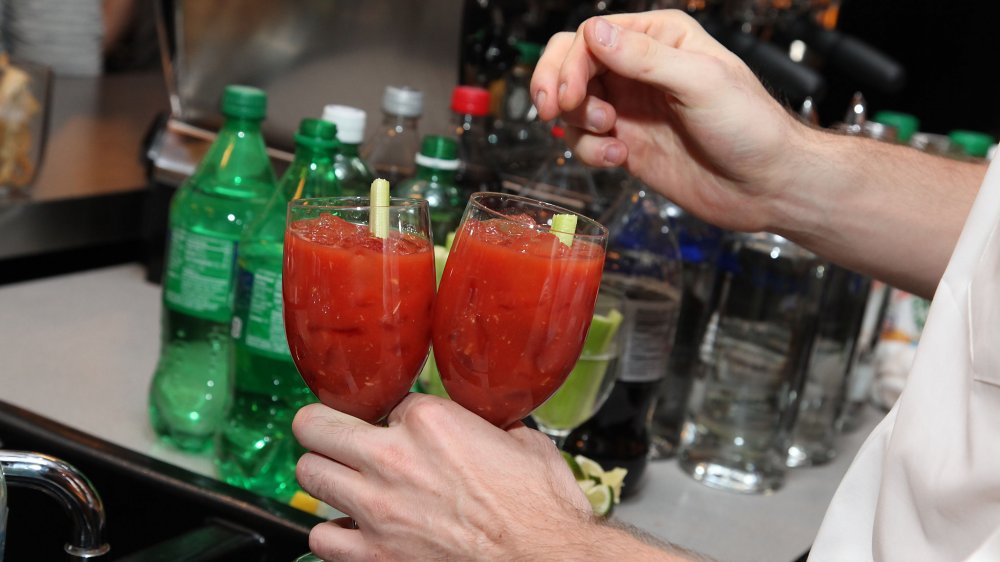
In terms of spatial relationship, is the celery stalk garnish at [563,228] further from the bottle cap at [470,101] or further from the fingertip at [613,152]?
the bottle cap at [470,101]

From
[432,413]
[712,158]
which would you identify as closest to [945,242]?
[712,158]

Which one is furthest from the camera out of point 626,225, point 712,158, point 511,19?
point 511,19

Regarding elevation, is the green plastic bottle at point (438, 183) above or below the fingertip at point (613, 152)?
below

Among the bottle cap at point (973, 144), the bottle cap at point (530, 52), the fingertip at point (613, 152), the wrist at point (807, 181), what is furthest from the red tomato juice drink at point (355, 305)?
the bottle cap at point (973, 144)

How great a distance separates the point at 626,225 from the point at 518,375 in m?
0.62

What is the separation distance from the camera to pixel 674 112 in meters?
1.14

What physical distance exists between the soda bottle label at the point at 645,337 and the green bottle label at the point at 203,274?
0.46 metres

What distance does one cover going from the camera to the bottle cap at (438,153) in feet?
4.18

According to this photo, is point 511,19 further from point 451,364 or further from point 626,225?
point 451,364

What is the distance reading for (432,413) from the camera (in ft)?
2.46

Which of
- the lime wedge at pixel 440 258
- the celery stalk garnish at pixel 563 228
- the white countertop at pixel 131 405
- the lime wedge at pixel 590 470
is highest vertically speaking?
the celery stalk garnish at pixel 563 228

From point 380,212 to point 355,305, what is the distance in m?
0.07

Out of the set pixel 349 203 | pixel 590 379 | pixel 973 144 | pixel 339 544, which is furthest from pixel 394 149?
pixel 973 144

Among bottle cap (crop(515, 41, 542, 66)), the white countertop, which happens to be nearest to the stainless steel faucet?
the white countertop
